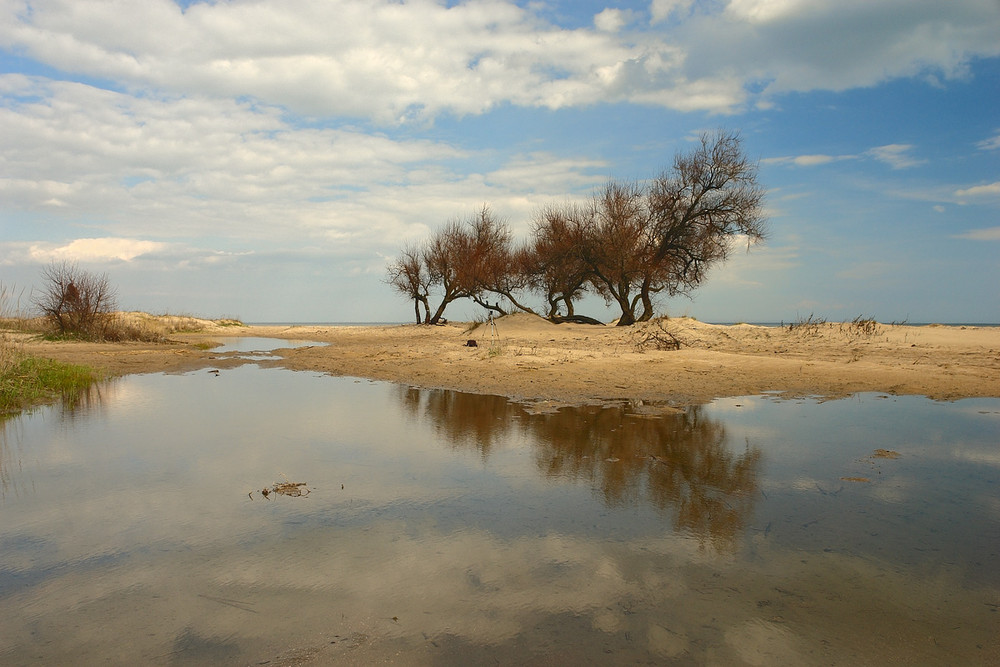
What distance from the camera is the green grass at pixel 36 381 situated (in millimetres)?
8930

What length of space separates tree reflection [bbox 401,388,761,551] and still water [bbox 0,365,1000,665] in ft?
0.11

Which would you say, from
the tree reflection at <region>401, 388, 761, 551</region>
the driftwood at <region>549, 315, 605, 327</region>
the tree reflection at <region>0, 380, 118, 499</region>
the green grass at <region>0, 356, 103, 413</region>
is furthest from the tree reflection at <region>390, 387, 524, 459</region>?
the driftwood at <region>549, 315, 605, 327</region>

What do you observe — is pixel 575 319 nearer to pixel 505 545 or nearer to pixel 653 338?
pixel 653 338

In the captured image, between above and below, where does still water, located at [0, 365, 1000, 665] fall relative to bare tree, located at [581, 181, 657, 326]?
below

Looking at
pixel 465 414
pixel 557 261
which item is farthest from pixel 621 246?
pixel 465 414

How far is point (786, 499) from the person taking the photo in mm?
4344

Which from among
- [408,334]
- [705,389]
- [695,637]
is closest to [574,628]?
[695,637]

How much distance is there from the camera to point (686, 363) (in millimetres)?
12656

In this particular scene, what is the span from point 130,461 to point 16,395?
528cm

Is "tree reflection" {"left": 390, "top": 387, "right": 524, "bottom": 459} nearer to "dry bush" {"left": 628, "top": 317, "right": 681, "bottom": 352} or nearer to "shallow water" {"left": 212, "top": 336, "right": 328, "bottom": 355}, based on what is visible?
"dry bush" {"left": 628, "top": 317, "right": 681, "bottom": 352}

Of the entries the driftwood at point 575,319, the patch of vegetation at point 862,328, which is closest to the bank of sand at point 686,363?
the patch of vegetation at point 862,328

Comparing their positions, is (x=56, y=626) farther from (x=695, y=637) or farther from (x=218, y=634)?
(x=695, y=637)

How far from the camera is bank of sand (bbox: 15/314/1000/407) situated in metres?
10.0

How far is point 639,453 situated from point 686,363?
7.49 meters
